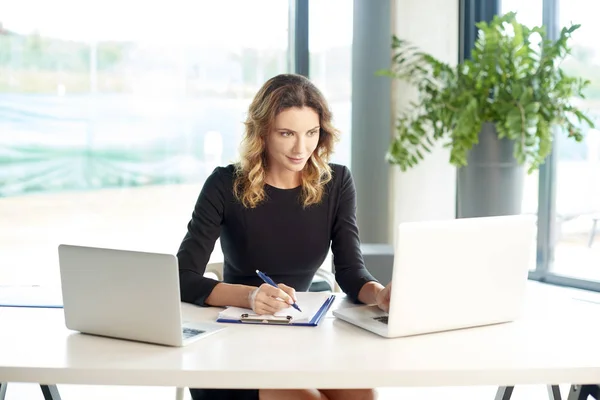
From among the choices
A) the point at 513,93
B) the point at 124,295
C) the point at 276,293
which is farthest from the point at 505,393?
the point at 513,93

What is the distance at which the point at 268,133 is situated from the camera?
8.49 ft

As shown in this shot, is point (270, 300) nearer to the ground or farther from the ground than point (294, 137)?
nearer to the ground

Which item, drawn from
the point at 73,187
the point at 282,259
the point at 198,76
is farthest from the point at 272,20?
the point at 282,259

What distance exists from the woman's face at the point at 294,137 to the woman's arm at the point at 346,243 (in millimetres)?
234

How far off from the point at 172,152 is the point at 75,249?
3.52 meters

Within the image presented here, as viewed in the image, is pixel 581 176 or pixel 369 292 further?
pixel 581 176

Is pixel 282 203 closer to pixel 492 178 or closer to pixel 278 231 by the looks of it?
pixel 278 231

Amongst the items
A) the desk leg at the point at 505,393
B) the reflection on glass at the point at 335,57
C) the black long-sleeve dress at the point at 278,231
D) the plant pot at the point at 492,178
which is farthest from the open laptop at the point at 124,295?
the reflection on glass at the point at 335,57

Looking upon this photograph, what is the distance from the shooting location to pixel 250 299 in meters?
2.12

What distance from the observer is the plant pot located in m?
4.58

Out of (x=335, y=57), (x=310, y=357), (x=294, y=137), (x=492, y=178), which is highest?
(x=335, y=57)

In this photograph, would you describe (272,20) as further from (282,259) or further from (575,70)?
(282,259)

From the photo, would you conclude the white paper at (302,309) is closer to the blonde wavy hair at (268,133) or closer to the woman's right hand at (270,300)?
the woman's right hand at (270,300)

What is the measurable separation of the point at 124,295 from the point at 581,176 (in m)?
3.93
